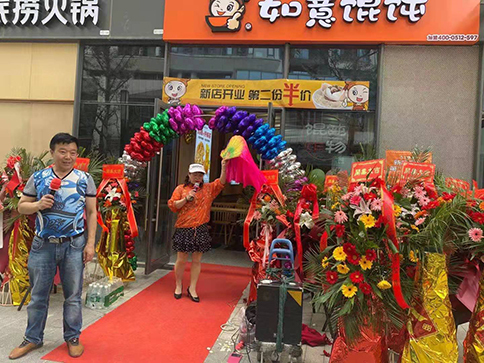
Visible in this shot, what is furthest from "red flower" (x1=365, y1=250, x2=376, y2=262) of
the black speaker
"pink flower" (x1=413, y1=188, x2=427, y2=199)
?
"pink flower" (x1=413, y1=188, x2=427, y2=199)

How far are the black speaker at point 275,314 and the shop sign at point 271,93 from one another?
3.94 metres

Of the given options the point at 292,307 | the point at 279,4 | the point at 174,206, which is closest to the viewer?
the point at 292,307

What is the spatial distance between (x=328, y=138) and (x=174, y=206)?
9.53 feet

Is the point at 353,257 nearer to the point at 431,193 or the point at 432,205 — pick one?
the point at 432,205

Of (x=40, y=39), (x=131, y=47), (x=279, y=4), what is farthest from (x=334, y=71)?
(x=40, y=39)

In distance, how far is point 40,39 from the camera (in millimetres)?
6953

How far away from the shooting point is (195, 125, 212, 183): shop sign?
745 centimetres

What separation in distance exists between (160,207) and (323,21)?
3.69m

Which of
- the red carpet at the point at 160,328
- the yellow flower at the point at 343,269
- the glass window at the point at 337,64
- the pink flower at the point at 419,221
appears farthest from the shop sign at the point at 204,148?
the pink flower at the point at 419,221

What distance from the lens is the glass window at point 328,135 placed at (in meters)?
6.31

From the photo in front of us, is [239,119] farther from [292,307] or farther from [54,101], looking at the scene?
[54,101]

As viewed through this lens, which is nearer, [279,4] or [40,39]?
[279,4]

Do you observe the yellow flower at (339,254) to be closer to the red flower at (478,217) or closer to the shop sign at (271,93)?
the red flower at (478,217)

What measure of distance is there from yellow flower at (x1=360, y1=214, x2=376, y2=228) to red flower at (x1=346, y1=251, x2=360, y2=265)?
21 cm
